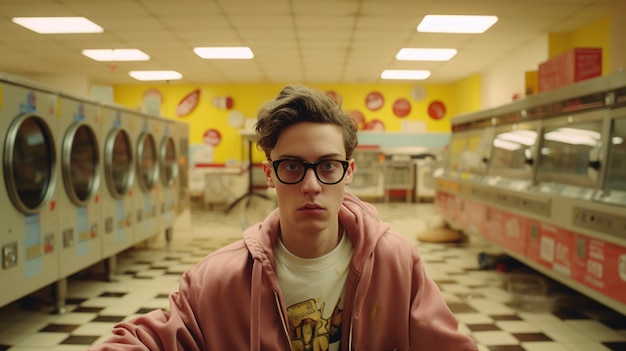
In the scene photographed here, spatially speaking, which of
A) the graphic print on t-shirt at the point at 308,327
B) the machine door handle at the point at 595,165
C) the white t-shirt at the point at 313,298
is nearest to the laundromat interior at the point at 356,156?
the machine door handle at the point at 595,165

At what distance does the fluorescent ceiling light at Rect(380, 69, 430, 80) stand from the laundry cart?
72.0 inches

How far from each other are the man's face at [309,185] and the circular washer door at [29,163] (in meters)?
2.09

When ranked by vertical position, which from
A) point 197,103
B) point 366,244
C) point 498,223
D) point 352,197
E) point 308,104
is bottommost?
point 498,223

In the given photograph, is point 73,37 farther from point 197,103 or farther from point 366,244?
point 366,244

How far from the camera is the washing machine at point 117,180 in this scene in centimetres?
387

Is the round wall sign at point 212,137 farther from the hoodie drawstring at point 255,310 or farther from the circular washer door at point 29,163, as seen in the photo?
the hoodie drawstring at point 255,310

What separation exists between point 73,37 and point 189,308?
731 centimetres

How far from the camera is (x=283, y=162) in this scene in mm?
1122

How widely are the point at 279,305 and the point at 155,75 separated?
33.3ft

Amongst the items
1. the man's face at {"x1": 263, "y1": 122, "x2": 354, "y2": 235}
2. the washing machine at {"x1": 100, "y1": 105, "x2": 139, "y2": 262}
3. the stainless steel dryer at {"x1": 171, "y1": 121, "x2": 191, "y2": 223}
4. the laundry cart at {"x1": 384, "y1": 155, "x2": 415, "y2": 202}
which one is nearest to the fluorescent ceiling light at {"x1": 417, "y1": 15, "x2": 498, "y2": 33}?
the stainless steel dryer at {"x1": 171, "y1": 121, "x2": 191, "y2": 223}

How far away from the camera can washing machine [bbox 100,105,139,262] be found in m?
3.87

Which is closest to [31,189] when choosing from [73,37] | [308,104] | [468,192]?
[308,104]

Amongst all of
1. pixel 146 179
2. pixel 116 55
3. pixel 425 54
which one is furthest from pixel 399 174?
pixel 146 179

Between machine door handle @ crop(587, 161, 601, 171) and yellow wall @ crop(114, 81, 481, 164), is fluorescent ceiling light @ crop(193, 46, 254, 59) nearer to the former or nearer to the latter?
yellow wall @ crop(114, 81, 481, 164)
